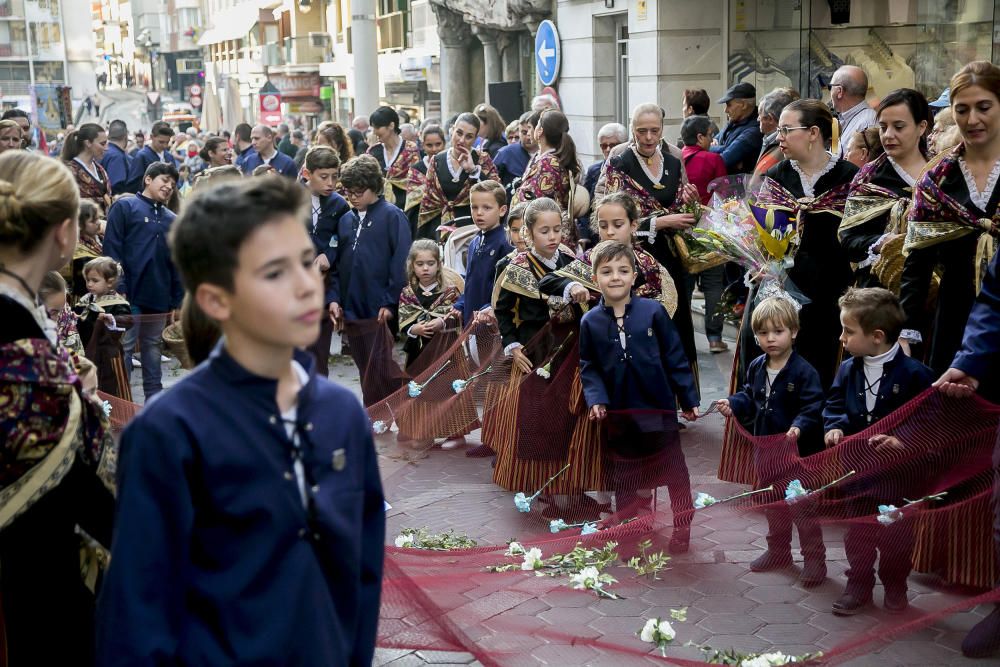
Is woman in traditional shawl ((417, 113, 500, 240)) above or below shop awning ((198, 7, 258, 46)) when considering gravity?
below

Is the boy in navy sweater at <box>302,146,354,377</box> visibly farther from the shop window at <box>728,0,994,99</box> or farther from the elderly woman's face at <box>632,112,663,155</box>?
the shop window at <box>728,0,994,99</box>

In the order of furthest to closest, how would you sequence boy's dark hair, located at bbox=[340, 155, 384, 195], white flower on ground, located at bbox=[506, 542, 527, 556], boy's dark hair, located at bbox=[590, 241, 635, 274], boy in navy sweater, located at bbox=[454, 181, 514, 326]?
boy's dark hair, located at bbox=[340, 155, 384, 195]
boy in navy sweater, located at bbox=[454, 181, 514, 326]
boy's dark hair, located at bbox=[590, 241, 635, 274]
white flower on ground, located at bbox=[506, 542, 527, 556]

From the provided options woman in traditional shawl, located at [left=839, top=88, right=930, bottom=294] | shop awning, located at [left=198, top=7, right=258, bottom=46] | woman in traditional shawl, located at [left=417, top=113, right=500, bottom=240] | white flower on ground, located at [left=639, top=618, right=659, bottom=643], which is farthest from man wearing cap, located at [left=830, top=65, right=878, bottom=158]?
shop awning, located at [left=198, top=7, right=258, bottom=46]

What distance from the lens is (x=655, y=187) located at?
27.8ft

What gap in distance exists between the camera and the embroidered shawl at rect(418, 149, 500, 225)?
1108 centimetres

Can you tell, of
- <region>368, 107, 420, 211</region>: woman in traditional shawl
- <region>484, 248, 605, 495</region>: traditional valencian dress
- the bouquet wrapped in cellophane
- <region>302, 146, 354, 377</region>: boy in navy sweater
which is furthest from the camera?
<region>368, 107, 420, 211</region>: woman in traditional shawl

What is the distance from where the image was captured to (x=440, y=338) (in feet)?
26.7

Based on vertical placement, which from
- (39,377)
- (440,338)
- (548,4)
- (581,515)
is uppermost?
(548,4)

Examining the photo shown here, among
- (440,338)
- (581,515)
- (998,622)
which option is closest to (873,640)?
(998,622)

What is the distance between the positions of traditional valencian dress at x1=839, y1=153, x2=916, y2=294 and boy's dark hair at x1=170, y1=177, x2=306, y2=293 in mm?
4582

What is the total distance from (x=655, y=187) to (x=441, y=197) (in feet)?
10.4

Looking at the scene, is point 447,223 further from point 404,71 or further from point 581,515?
point 404,71

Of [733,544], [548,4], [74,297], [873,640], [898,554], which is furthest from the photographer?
[548,4]

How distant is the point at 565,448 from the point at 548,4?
628 inches
